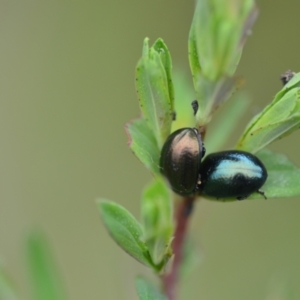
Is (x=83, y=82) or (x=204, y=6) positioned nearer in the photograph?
(x=204, y=6)

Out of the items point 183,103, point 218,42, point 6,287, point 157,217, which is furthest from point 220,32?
point 6,287

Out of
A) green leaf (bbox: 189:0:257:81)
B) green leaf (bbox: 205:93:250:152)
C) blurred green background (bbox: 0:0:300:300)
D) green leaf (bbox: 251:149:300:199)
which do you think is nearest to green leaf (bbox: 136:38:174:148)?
green leaf (bbox: 189:0:257:81)

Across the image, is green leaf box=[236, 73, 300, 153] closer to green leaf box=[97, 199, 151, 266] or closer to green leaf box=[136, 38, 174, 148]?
green leaf box=[136, 38, 174, 148]

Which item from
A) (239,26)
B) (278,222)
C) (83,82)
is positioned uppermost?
(239,26)

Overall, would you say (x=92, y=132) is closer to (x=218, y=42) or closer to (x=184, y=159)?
(x=184, y=159)

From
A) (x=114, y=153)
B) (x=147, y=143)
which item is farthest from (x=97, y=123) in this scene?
(x=147, y=143)

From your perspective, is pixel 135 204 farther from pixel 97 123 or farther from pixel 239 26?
pixel 239 26
